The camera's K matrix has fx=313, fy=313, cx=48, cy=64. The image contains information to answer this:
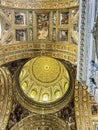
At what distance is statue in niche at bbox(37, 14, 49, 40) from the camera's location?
59.0 feet

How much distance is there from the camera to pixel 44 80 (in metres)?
25.5

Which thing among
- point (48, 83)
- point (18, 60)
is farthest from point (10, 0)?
point (48, 83)

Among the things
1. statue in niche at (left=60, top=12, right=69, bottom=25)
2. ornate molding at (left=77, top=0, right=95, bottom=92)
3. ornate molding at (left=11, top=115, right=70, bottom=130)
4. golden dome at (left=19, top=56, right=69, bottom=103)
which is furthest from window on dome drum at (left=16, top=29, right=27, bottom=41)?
ornate molding at (left=11, top=115, right=70, bottom=130)

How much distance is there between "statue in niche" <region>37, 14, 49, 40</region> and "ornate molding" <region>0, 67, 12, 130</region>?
476 centimetres

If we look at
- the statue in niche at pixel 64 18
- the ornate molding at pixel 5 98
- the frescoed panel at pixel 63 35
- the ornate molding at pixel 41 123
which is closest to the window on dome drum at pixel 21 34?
the frescoed panel at pixel 63 35

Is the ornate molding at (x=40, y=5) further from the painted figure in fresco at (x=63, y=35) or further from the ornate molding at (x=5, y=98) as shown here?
the ornate molding at (x=5, y=98)

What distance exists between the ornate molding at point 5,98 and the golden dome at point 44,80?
168cm

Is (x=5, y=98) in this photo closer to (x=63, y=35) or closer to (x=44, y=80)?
(x=44, y=80)

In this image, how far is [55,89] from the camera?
25.1 metres

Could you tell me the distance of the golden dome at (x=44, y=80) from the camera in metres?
24.4

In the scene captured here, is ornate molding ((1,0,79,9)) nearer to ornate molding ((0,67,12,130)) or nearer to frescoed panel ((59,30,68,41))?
frescoed panel ((59,30,68,41))

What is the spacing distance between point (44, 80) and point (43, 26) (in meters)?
7.97

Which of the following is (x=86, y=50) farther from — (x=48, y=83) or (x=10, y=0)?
(x=48, y=83)

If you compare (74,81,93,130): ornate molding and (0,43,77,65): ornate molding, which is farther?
(74,81,93,130): ornate molding
